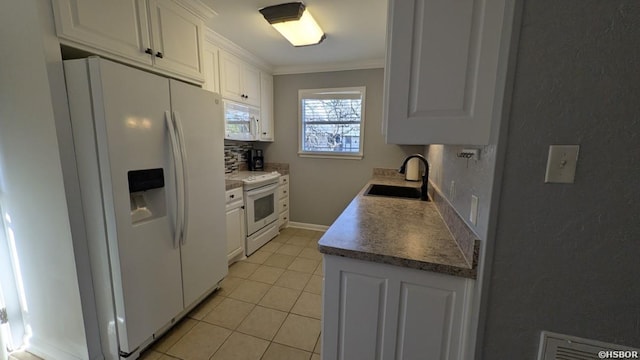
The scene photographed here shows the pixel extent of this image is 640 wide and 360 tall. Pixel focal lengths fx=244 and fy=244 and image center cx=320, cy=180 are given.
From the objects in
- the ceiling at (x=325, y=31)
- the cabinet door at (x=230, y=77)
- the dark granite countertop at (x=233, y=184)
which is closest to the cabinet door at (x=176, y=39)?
the ceiling at (x=325, y=31)

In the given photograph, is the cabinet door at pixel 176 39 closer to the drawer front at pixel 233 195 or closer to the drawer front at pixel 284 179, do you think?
the drawer front at pixel 233 195

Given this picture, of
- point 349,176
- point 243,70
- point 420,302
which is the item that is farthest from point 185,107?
point 349,176

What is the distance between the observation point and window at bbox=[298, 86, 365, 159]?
3553 millimetres

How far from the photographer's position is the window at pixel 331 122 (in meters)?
3.55

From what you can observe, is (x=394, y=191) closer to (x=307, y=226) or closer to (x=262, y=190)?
(x=262, y=190)

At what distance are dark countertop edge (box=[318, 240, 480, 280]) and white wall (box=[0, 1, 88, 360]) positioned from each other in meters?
1.43

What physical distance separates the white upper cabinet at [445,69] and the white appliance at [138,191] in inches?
53.3

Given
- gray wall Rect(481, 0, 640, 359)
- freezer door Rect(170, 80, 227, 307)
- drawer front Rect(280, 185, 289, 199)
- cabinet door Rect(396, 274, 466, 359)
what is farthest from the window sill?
gray wall Rect(481, 0, 640, 359)

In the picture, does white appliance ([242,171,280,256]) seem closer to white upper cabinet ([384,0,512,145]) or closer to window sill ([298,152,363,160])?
window sill ([298,152,363,160])

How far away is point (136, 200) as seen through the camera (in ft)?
4.94

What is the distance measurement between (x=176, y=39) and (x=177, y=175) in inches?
39.7

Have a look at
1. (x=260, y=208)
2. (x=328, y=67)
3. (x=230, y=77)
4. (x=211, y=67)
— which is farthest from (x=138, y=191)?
(x=328, y=67)

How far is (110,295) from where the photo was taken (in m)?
1.38

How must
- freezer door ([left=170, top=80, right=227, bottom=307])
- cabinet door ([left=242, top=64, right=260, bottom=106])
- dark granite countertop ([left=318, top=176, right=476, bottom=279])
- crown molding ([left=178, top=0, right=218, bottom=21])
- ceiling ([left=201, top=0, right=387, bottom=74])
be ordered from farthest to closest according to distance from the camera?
cabinet door ([left=242, top=64, right=260, bottom=106]) < ceiling ([left=201, top=0, right=387, bottom=74]) < crown molding ([left=178, top=0, right=218, bottom=21]) < freezer door ([left=170, top=80, right=227, bottom=307]) < dark granite countertop ([left=318, top=176, right=476, bottom=279])
